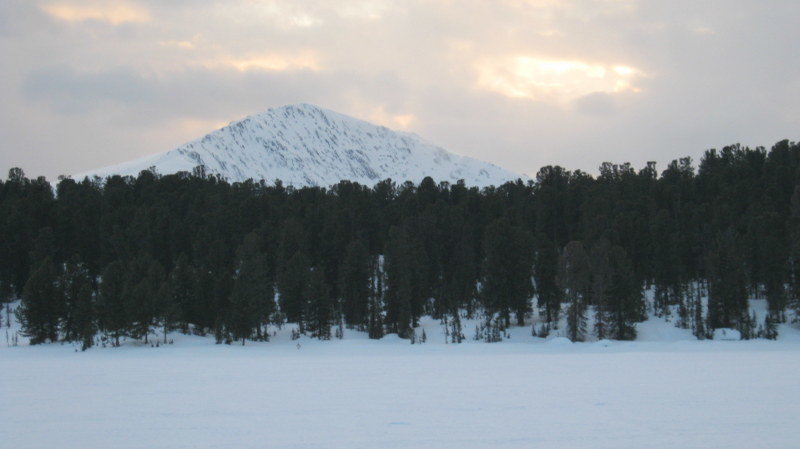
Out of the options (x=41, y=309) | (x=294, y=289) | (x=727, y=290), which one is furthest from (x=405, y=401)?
(x=41, y=309)

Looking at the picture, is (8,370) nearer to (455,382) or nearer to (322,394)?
(322,394)

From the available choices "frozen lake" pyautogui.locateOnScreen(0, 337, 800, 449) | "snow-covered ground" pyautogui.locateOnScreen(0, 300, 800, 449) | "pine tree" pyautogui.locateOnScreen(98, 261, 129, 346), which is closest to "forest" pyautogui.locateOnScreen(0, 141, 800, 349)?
"pine tree" pyautogui.locateOnScreen(98, 261, 129, 346)

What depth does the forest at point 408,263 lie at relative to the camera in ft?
141

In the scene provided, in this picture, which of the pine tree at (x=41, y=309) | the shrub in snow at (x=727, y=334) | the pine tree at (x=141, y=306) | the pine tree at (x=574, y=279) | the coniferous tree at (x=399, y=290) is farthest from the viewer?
the coniferous tree at (x=399, y=290)

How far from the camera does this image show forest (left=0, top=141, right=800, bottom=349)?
141 feet

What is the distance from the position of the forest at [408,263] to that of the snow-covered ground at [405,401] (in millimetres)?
10042

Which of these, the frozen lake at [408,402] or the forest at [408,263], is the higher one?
the forest at [408,263]

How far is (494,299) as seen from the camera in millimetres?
47344

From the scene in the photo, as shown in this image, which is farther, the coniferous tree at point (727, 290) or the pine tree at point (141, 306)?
the coniferous tree at point (727, 290)

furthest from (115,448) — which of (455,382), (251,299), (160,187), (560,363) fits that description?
(160,187)

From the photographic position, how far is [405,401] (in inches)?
748

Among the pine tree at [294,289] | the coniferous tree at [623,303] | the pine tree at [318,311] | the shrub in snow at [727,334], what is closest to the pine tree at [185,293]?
the pine tree at [294,289]

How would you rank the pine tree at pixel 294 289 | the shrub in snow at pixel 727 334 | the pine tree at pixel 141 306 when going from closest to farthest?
1. the pine tree at pixel 141 306
2. the shrub in snow at pixel 727 334
3. the pine tree at pixel 294 289

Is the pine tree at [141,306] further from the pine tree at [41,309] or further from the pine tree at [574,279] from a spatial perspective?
the pine tree at [574,279]
